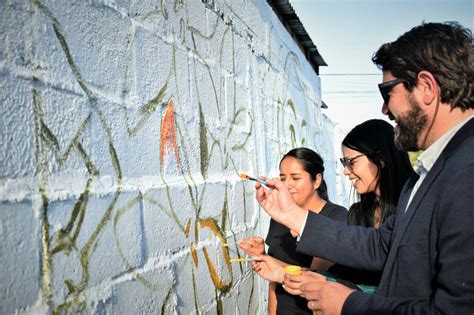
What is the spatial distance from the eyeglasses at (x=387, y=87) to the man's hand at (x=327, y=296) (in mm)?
756

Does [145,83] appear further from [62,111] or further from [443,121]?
[443,121]

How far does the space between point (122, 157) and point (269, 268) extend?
4.20 feet

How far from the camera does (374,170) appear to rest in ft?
8.38

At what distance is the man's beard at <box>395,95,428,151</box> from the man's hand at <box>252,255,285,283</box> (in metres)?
1.10

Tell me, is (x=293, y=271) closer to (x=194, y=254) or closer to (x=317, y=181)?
(x=194, y=254)

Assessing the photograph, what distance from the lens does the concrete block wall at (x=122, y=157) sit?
3.86ft

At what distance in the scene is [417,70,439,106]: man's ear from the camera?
162cm

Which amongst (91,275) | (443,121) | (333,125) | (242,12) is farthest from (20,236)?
(333,125)

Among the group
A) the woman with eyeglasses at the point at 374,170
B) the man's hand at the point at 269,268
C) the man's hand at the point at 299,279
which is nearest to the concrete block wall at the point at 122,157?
the man's hand at the point at 269,268

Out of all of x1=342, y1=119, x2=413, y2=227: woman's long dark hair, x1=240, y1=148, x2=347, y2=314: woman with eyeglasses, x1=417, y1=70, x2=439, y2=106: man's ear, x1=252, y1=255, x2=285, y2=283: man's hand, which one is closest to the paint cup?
x1=240, y1=148, x2=347, y2=314: woman with eyeglasses

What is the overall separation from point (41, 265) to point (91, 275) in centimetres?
23

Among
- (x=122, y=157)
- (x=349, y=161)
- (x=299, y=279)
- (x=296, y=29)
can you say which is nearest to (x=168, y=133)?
(x=122, y=157)

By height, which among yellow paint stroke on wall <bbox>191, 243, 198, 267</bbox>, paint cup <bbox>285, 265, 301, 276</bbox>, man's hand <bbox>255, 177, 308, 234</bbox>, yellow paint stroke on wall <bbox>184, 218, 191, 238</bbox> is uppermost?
man's hand <bbox>255, 177, 308, 234</bbox>

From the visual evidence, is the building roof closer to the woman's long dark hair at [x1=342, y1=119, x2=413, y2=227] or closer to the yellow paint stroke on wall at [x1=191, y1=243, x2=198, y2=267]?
the woman's long dark hair at [x1=342, y1=119, x2=413, y2=227]
